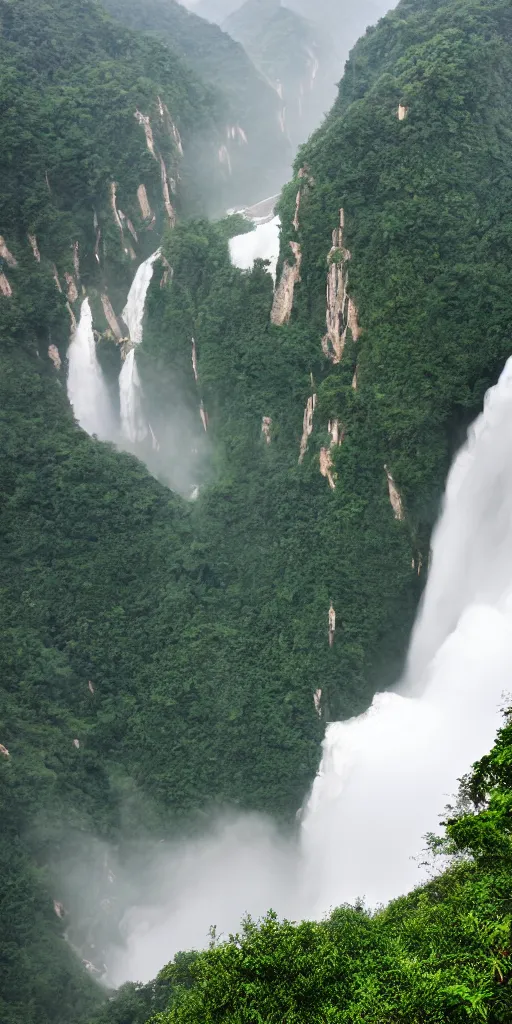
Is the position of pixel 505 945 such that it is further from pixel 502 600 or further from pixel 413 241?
pixel 413 241

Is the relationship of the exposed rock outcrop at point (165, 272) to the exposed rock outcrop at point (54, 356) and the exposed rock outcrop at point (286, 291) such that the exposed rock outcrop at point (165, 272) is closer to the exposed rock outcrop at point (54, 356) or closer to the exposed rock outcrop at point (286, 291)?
the exposed rock outcrop at point (54, 356)

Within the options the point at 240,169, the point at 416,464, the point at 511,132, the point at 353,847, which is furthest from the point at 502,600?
the point at 240,169

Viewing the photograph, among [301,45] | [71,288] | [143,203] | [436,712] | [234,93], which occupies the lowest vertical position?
[436,712]

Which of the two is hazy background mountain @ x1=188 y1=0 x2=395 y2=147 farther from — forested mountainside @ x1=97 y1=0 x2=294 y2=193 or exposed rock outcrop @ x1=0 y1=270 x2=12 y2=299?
exposed rock outcrop @ x1=0 y1=270 x2=12 y2=299

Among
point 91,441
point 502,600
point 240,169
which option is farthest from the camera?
point 240,169

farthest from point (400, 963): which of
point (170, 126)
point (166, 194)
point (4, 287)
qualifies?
point (170, 126)

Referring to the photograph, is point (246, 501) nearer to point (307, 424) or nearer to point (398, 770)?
point (307, 424)
